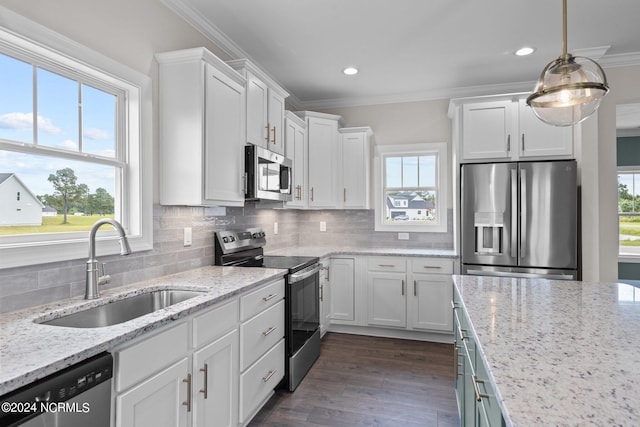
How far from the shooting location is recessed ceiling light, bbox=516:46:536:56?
9.98 feet

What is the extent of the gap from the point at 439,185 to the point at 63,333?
3.82 meters

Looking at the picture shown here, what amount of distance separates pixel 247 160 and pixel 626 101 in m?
3.52

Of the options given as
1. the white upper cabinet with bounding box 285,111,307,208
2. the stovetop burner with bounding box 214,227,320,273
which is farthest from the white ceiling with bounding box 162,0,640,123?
the stovetop burner with bounding box 214,227,320,273

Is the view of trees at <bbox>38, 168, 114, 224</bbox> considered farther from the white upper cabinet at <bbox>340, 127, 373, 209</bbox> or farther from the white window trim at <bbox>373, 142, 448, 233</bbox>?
the white window trim at <bbox>373, 142, 448, 233</bbox>

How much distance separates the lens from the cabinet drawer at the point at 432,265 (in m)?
3.57

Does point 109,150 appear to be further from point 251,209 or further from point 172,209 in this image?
point 251,209

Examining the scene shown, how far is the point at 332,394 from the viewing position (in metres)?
2.58

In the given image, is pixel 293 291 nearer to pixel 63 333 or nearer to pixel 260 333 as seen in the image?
pixel 260 333

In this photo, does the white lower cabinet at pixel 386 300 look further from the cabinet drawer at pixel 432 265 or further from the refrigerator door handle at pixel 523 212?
the refrigerator door handle at pixel 523 212

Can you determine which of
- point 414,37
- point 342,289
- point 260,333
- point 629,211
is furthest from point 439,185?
point 629,211

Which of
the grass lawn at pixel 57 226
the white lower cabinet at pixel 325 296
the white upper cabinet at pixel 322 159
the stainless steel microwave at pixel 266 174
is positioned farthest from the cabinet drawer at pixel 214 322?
the white upper cabinet at pixel 322 159

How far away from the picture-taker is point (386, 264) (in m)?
3.75

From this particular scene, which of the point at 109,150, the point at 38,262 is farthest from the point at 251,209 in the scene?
the point at 38,262

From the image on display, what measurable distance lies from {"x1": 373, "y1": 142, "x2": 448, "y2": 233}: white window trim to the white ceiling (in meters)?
0.71
